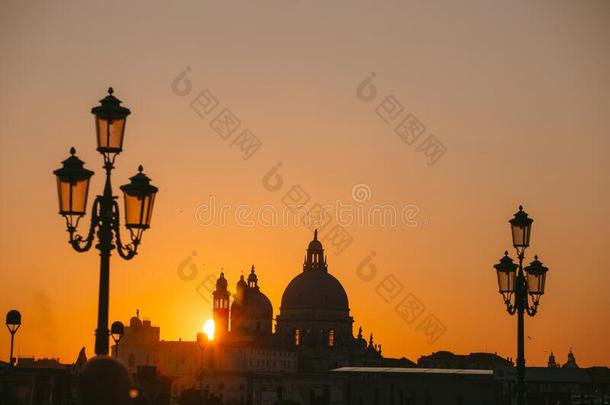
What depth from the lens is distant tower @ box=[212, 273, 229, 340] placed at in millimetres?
163375

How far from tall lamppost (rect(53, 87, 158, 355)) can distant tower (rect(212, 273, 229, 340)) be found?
14324 cm

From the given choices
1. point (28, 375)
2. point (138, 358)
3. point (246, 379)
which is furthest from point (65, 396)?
point (138, 358)

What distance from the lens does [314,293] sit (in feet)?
550

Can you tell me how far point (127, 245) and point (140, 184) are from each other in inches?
32.8

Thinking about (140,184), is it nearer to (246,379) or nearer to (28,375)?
(28,375)

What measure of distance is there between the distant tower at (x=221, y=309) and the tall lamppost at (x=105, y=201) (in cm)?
14324

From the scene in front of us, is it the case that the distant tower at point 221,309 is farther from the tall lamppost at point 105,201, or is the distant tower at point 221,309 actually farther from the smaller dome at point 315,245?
the tall lamppost at point 105,201

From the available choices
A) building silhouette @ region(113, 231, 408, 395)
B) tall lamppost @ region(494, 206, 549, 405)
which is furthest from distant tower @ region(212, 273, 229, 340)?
tall lamppost @ region(494, 206, 549, 405)

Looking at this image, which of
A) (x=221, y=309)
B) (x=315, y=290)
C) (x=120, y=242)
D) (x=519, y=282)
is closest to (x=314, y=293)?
(x=315, y=290)

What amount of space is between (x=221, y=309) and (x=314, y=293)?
10.7m

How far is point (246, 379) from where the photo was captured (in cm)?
15338

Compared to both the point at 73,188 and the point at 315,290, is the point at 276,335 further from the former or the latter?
the point at 73,188

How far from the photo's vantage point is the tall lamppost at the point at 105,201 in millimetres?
19344

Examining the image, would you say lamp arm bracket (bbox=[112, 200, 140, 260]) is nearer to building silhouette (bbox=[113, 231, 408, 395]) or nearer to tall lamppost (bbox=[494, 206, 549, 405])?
tall lamppost (bbox=[494, 206, 549, 405])
